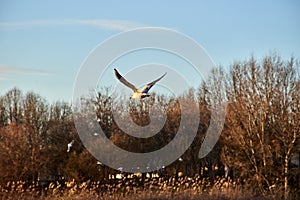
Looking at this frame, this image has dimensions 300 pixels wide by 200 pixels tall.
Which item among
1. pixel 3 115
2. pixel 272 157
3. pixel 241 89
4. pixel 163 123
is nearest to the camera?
pixel 272 157

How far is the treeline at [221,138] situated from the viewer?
61.7ft

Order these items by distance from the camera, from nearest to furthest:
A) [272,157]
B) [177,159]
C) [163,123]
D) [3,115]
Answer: [272,157], [177,159], [163,123], [3,115]

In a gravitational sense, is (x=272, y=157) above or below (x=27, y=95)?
below

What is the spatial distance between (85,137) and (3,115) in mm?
13153

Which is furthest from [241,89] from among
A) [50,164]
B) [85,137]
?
[50,164]

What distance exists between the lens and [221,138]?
2344 centimetres

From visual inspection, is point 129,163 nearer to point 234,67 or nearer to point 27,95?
point 234,67

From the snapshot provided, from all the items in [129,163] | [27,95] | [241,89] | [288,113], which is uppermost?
[27,95]

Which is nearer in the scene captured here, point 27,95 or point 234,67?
point 234,67

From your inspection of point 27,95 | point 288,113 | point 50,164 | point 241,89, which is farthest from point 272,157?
point 27,95

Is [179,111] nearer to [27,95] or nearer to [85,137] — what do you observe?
[85,137]

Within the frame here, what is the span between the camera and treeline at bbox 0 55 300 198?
1880cm

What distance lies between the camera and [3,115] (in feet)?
109

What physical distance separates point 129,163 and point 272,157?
549cm
